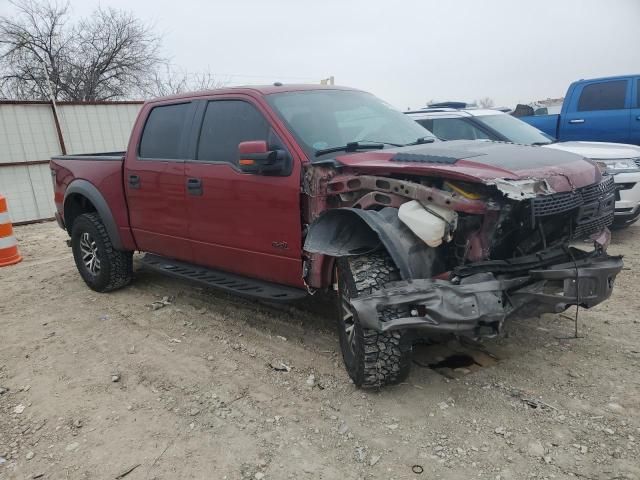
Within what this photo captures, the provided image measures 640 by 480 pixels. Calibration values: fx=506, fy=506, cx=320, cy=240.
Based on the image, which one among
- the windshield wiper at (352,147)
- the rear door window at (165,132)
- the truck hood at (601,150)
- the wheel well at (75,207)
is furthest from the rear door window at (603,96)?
the wheel well at (75,207)

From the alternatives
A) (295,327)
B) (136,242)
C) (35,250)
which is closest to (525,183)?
(295,327)

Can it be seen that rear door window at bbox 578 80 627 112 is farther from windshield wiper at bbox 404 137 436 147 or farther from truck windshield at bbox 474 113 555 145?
windshield wiper at bbox 404 137 436 147

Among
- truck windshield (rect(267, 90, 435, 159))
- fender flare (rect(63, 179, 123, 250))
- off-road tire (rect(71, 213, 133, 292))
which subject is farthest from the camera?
off-road tire (rect(71, 213, 133, 292))

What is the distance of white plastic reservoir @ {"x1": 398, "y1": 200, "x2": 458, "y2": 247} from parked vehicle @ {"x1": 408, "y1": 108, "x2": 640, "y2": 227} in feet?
13.0

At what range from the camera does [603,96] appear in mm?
8578

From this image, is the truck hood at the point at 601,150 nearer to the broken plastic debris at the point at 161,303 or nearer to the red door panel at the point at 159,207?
the red door panel at the point at 159,207

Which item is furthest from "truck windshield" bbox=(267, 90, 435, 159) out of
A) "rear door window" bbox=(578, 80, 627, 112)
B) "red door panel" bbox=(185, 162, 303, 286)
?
"rear door window" bbox=(578, 80, 627, 112)

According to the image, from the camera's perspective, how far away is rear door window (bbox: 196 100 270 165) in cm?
391

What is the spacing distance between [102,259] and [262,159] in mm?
2818

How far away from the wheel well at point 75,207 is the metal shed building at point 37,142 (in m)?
6.16

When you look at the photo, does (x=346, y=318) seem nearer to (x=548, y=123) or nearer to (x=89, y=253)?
(x=89, y=253)

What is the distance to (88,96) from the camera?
19.6m

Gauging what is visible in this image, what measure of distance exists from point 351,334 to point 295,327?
3.53 ft

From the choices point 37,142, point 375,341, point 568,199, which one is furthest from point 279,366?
point 37,142
